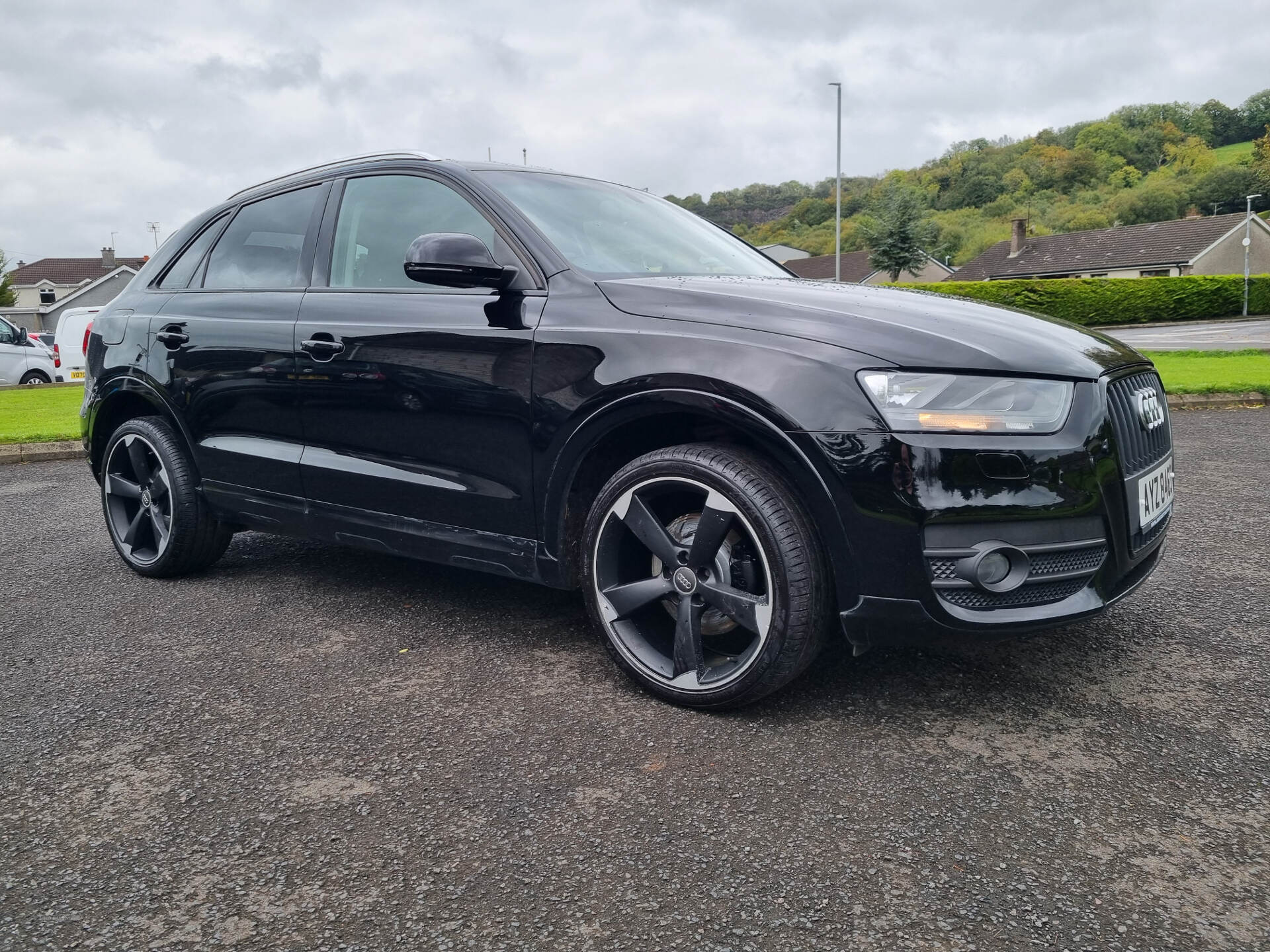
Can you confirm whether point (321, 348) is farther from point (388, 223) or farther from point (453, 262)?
point (453, 262)

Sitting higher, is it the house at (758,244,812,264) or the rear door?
the house at (758,244,812,264)

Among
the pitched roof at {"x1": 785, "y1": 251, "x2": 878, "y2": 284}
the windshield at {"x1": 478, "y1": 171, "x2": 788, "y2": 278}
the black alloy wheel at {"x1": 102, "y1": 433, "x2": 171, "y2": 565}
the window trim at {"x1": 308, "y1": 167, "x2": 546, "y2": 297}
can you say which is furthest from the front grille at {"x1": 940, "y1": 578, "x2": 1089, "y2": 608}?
the pitched roof at {"x1": 785, "y1": 251, "x2": 878, "y2": 284}

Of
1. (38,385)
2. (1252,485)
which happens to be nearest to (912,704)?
(1252,485)

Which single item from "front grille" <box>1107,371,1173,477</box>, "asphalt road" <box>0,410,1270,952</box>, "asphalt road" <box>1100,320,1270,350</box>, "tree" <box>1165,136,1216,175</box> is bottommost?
"asphalt road" <box>0,410,1270,952</box>

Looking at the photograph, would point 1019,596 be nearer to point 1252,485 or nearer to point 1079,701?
point 1079,701

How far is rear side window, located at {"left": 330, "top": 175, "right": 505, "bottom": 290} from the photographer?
341 centimetres

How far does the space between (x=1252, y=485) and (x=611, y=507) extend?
15.5 ft

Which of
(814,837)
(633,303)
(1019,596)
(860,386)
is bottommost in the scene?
(814,837)

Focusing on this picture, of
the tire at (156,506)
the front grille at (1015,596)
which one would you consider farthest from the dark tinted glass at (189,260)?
the front grille at (1015,596)

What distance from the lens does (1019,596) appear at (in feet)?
8.05

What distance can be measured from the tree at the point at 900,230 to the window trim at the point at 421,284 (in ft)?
170

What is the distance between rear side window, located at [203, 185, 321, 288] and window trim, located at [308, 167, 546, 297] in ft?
0.39

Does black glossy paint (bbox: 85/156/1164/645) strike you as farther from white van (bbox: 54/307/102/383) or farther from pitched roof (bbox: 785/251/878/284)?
pitched roof (bbox: 785/251/878/284)

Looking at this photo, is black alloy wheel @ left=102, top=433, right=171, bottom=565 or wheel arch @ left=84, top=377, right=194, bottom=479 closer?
wheel arch @ left=84, top=377, right=194, bottom=479
